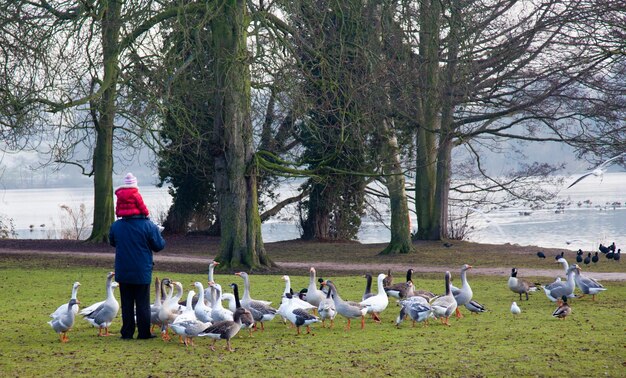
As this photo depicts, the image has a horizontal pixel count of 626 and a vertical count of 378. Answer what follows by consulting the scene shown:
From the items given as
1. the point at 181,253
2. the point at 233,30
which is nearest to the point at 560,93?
the point at 233,30

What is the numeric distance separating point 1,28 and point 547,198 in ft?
71.9

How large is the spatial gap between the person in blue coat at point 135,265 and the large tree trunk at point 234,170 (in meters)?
11.4

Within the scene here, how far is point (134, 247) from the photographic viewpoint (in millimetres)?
12492

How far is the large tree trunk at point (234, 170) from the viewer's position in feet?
78.4

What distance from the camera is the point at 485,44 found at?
3133 cm

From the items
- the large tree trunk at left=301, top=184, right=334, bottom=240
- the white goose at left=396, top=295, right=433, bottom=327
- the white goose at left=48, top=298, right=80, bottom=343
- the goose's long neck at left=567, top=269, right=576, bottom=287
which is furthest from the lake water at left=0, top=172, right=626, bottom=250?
the white goose at left=48, top=298, right=80, bottom=343

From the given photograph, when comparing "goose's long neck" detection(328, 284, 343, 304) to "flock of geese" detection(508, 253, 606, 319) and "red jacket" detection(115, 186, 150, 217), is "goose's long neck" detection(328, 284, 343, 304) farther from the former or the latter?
"flock of geese" detection(508, 253, 606, 319)

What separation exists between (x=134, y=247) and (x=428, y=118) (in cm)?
2219

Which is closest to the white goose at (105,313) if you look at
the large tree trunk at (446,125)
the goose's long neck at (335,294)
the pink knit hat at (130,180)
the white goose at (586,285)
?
the pink knit hat at (130,180)

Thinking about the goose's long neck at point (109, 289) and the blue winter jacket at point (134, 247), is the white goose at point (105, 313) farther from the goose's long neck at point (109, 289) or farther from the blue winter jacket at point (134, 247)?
the blue winter jacket at point (134, 247)

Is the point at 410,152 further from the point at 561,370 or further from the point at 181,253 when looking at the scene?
the point at 561,370

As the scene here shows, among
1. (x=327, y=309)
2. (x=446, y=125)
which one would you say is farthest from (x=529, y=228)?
(x=327, y=309)

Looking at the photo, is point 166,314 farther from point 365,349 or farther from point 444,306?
point 444,306

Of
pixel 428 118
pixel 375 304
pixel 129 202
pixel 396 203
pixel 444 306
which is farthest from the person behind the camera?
pixel 428 118
